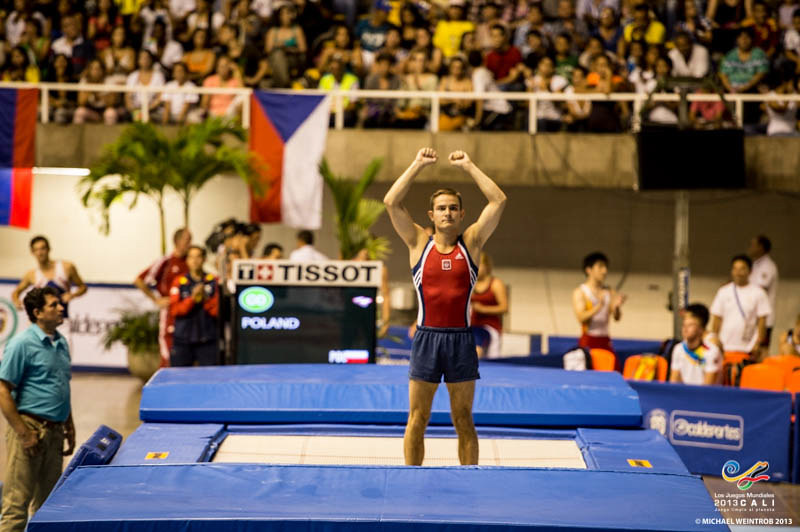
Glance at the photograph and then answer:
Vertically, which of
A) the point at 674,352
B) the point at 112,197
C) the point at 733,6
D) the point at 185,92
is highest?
the point at 733,6

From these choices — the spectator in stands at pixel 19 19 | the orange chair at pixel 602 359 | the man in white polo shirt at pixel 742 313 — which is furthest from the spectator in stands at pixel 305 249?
the spectator in stands at pixel 19 19

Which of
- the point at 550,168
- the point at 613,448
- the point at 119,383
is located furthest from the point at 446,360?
the point at 550,168

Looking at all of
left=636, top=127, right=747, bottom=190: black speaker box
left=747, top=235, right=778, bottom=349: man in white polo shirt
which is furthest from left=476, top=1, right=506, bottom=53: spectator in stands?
left=747, top=235, right=778, bottom=349: man in white polo shirt

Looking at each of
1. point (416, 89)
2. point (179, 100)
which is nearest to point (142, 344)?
point (179, 100)

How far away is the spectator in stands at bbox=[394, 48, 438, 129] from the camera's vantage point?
12945 mm

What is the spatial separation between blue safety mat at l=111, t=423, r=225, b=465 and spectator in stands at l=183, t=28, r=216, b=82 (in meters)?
8.49

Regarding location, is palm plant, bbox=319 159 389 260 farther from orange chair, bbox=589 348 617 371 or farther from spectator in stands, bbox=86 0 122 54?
spectator in stands, bbox=86 0 122 54

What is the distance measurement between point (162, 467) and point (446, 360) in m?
1.53

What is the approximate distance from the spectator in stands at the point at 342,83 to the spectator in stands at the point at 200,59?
165 centimetres

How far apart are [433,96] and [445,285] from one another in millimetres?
7507

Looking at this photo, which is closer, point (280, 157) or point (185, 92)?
point (280, 157)

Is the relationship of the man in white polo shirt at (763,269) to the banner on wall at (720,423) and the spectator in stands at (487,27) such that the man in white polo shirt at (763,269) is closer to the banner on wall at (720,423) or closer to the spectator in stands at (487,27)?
the banner on wall at (720,423)

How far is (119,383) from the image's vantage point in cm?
1112

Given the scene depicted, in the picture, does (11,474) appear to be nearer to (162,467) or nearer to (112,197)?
(162,467)
